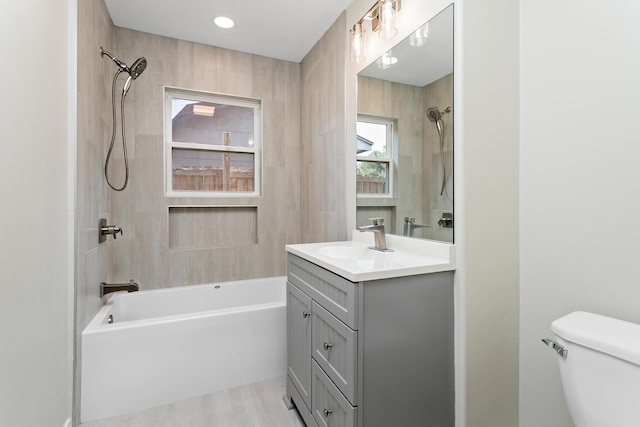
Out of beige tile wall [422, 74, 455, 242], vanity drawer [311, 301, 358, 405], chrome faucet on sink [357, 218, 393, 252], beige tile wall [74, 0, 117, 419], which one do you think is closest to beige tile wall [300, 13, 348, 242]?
chrome faucet on sink [357, 218, 393, 252]

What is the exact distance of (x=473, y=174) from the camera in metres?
1.31

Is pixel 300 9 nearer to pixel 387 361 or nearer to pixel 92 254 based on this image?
pixel 92 254

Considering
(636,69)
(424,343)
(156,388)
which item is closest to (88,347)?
(156,388)

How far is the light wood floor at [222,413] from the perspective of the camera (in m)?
1.60

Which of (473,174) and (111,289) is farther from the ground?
(473,174)

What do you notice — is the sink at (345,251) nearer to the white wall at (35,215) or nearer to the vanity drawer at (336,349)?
the vanity drawer at (336,349)

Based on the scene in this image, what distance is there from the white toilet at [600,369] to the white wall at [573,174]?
0.19 metres

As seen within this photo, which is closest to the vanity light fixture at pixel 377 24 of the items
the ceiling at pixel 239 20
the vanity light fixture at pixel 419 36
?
the vanity light fixture at pixel 419 36

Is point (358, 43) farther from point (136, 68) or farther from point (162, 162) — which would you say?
point (162, 162)

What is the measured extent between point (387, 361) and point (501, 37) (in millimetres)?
1489

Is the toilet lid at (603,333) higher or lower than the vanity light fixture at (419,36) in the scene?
lower

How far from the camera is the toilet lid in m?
0.87

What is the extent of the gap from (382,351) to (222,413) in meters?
1.12

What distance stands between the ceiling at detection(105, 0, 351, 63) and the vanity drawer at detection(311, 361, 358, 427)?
2.26 metres
